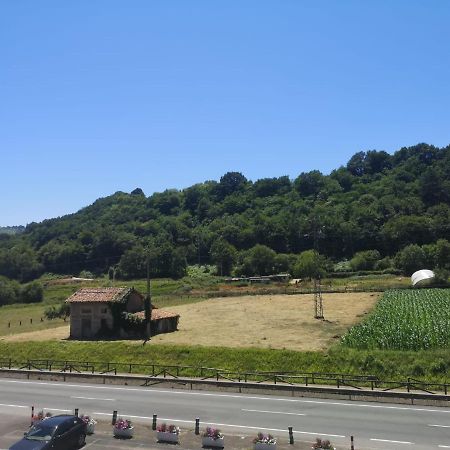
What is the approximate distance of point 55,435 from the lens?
21578 millimetres

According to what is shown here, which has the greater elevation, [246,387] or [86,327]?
[86,327]

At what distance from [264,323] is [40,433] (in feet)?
140

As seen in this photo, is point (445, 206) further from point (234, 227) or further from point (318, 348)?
point (318, 348)

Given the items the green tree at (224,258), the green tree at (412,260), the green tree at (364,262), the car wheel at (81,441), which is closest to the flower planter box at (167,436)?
the car wheel at (81,441)

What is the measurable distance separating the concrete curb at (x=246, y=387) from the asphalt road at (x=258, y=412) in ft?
2.99

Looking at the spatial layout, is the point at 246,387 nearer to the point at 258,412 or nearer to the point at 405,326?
the point at 258,412

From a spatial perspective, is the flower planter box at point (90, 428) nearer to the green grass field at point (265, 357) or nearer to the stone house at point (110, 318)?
the green grass field at point (265, 357)

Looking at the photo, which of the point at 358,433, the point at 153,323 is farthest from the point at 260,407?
the point at 153,323

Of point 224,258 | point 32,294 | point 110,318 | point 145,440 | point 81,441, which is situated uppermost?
point 224,258

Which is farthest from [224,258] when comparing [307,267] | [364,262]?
[364,262]

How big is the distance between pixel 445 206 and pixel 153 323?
133 m

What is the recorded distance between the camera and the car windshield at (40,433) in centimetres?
2128

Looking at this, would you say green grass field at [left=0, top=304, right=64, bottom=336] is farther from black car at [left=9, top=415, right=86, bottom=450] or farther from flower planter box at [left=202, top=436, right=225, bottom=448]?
flower planter box at [left=202, top=436, right=225, bottom=448]

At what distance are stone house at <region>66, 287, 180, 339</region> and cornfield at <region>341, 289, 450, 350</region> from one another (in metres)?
20.0
